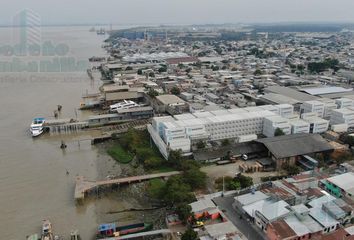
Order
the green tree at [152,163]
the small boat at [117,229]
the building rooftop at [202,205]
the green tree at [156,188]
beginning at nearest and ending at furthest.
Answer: the small boat at [117,229] < the building rooftop at [202,205] < the green tree at [156,188] < the green tree at [152,163]

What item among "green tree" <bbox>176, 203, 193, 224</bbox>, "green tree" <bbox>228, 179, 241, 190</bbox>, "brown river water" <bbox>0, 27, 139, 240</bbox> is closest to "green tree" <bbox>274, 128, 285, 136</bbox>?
"green tree" <bbox>228, 179, 241, 190</bbox>

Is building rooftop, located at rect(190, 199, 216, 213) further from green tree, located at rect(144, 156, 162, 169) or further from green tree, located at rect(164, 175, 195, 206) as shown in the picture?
green tree, located at rect(144, 156, 162, 169)

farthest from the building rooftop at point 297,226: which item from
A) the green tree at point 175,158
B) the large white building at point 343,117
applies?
the large white building at point 343,117

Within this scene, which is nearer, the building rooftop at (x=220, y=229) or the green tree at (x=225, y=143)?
the building rooftop at (x=220, y=229)

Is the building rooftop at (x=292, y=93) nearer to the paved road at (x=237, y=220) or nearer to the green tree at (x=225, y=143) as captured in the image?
the green tree at (x=225, y=143)

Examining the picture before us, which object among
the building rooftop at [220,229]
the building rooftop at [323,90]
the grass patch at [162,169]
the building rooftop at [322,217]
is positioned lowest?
the grass patch at [162,169]

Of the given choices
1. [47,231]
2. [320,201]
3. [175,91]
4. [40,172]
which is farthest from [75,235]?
[175,91]

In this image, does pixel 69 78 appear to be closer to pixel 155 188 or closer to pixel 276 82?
pixel 276 82
